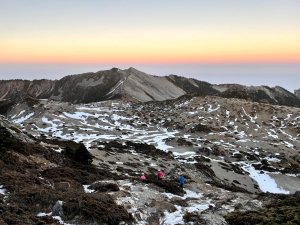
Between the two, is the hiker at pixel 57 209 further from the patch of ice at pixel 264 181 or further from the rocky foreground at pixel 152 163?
the patch of ice at pixel 264 181

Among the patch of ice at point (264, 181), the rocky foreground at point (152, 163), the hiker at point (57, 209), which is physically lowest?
the patch of ice at point (264, 181)

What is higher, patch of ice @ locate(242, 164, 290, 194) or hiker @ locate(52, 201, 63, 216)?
hiker @ locate(52, 201, 63, 216)

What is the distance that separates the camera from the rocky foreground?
22.9 meters

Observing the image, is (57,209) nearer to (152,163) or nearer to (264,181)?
(152,163)

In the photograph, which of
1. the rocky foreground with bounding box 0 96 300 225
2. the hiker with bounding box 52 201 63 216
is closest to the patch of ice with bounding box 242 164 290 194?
the rocky foreground with bounding box 0 96 300 225

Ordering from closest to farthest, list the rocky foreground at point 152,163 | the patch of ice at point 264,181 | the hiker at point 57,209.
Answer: the hiker at point 57,209, the rocky foreground at point 152,163, the patch of ice at point 264,181

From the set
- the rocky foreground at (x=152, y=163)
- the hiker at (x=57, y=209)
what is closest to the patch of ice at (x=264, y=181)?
the rocky foreground at (x=152, y=163)

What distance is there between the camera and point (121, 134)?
279ft

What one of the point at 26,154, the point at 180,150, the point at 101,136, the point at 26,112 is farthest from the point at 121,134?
the point at 26,154

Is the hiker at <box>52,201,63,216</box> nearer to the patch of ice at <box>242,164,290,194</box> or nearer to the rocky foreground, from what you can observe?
the rocky foreground

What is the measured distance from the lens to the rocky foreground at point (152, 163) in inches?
902

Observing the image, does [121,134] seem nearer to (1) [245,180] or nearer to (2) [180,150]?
(2) [180,150]

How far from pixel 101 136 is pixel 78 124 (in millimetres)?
14738

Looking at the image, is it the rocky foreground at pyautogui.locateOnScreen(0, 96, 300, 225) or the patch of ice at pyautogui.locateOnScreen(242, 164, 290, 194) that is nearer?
the rocky foreground at pyautogui.locateOnScreen(0, 96, 300, 225)
